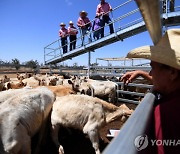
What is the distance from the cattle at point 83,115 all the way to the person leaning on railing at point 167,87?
3612 mm

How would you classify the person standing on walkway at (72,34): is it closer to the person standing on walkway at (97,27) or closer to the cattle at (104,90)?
the person standing on walkway at (97,27)

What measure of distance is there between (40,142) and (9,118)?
1401 mm

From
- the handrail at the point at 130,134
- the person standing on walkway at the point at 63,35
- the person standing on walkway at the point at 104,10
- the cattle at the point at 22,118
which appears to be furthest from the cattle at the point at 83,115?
the person standing on walkway at the point at 63,35

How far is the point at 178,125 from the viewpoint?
137 cm

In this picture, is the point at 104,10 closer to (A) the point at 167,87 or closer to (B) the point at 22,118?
(B) the point at 22,118

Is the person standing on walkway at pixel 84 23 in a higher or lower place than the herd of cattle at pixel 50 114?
higher

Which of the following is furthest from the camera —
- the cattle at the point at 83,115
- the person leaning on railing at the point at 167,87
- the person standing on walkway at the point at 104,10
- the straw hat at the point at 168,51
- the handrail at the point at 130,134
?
the person standing on walkway at the point at 104,10

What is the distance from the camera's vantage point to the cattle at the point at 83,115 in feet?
17.3

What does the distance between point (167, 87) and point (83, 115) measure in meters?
3.84

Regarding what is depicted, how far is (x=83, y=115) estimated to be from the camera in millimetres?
5328

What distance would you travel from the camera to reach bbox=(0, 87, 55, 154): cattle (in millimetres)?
3979

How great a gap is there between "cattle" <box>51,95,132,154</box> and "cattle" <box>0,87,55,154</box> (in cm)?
30

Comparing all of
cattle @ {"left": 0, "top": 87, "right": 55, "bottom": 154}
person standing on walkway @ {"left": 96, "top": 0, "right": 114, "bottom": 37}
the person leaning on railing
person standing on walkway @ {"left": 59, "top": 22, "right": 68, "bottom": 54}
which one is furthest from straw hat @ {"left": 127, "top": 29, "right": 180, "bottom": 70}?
person standing on walkway @ {"left": 59, "top": 22, "right": 68, "bottom": 54}

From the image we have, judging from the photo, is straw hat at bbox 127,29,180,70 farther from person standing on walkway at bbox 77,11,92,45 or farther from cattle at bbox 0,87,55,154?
person standing on walkway at bbox 77,11,92,45
